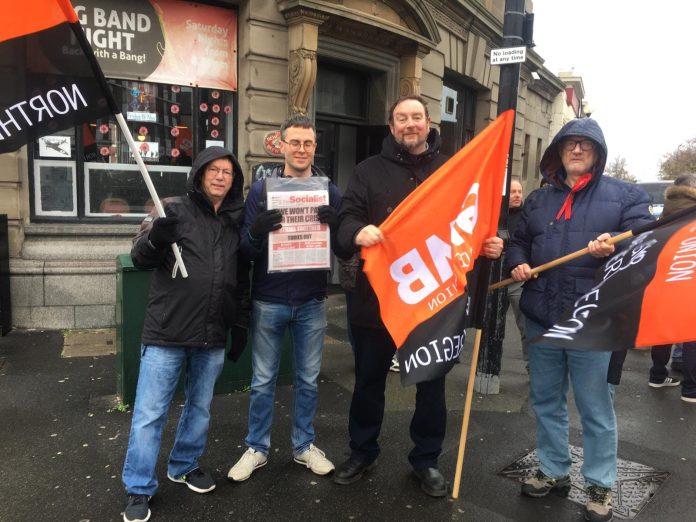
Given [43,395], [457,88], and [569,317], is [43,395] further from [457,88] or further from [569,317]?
[457,88]

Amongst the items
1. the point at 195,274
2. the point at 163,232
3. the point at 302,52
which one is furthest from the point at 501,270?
the point at 302,52

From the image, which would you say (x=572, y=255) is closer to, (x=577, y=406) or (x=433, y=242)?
(x=433, y=242)

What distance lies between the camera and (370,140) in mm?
9055

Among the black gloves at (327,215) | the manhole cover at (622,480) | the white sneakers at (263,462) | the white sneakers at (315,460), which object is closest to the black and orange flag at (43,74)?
the black gloves at (327,215)

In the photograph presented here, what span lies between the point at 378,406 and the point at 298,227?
1.17 meters

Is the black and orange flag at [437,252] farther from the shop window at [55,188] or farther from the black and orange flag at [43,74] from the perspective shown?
the shop window at [55,188]

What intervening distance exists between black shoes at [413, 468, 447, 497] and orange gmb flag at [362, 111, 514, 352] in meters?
0.95

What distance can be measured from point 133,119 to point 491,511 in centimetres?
623

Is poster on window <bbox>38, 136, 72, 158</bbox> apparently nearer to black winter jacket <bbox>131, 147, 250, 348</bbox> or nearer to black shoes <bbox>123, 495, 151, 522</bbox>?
black winter jacket <bbox>131, 147, 250, 348</bbox>

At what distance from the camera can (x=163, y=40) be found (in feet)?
23.2

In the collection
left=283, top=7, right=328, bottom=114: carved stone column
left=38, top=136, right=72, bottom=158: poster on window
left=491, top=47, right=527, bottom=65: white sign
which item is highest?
left=283, top=7, right=328, bottom=114: carved stone column

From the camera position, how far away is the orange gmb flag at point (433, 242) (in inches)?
Answer: 114

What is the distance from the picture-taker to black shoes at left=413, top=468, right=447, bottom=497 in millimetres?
3157

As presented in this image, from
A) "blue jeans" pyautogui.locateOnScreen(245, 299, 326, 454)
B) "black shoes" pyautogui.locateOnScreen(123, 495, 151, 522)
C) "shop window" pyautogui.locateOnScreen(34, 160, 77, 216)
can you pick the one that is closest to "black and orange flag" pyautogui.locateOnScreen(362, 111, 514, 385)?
"blue jeans" pyautogui.locateOnScreen(245, 299, 326, 454)
